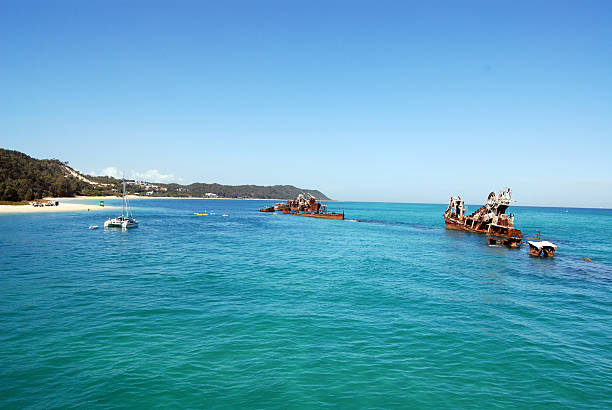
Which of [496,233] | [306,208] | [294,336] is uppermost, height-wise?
[306,208]

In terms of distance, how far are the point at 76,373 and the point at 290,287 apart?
14.8 metres

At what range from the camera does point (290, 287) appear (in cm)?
2511

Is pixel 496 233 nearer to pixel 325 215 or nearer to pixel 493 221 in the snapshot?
pixel 493 221

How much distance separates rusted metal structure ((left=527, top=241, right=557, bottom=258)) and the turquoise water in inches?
463

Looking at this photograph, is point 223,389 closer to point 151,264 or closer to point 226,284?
point 226,284

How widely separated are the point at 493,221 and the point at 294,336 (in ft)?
216

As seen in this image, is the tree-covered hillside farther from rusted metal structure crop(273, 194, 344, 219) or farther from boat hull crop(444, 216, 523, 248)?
boat hull crop(444, 216, 523, 248)

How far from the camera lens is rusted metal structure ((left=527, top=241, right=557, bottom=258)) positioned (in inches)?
1756

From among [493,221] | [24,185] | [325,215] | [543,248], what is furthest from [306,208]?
[24,185]

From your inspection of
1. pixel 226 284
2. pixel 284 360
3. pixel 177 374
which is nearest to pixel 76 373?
pixel 177 374

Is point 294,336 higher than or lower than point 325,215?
lower

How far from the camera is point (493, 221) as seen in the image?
6844 cm

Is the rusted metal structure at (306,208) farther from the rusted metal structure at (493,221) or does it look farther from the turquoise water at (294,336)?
the turquoise water at (294,336)

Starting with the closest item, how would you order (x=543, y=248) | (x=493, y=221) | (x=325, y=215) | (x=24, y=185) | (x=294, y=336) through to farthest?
(x=294, y=336)
(x=543, y=248)
(x=493, y=221)
(x=325, y=215)
(x=24, y=185)
